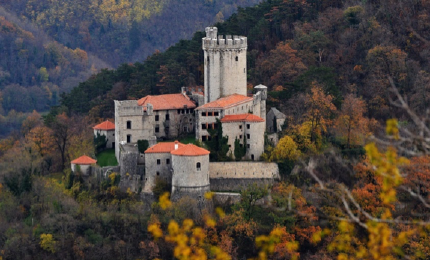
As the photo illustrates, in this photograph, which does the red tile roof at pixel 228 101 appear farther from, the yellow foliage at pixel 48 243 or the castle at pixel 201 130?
the yellow foliage at pixel 48 243

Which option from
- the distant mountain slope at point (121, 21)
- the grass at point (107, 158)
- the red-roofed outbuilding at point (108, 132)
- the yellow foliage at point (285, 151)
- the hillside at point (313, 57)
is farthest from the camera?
the distant mountain slope at point (121, 21)

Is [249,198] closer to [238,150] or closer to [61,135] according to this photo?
[238,150]

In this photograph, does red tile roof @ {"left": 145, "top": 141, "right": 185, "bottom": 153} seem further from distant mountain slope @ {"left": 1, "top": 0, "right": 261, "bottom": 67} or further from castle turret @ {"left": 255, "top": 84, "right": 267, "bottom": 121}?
distant mountain slope @ {"left": 1, "top": 0, "right": 261, "bottom": 67}

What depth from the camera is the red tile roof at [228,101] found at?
2234 inches

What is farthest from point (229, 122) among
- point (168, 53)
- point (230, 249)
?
point (168, 53)

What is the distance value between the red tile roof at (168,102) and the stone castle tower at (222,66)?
1.66 m

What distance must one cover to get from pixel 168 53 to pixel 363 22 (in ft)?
60.1

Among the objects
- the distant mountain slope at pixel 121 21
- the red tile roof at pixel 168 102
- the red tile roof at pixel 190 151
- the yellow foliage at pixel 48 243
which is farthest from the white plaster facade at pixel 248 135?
the distant mountain slope at pixel 121 21

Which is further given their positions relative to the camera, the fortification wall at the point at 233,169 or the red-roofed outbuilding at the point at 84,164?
the red-roofed outbuilding at the point at 84,164

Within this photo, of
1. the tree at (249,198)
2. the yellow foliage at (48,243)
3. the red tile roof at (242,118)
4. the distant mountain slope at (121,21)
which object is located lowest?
the yellow foliage at (48,243)

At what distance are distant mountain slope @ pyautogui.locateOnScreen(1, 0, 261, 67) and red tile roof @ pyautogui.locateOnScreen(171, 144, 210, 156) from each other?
111345 millimetres

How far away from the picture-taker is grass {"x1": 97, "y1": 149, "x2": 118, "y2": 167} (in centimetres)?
5853

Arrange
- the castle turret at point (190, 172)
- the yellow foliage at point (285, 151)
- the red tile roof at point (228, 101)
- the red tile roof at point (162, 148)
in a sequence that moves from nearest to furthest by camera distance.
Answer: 1. the castle turret at point (190, 172)
2. the red tile roof at point (162, 148)
3. the yellow foliage at point (285, 151)
4. the red tile roof at point (228, 101)

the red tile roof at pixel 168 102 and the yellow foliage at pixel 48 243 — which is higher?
the red tile roof at pixel 168 102
